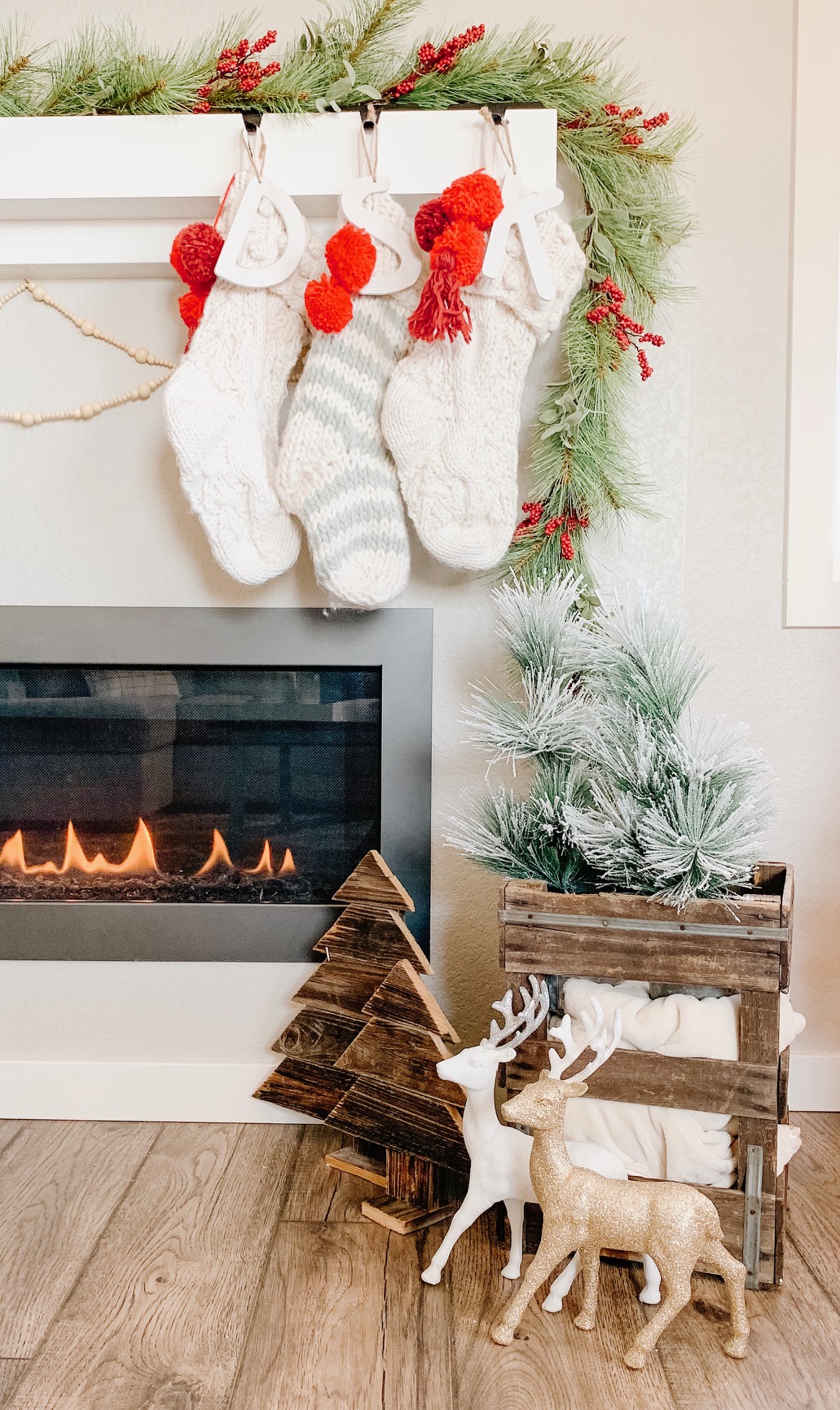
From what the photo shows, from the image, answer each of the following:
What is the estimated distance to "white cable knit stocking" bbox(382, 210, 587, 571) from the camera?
1296mm

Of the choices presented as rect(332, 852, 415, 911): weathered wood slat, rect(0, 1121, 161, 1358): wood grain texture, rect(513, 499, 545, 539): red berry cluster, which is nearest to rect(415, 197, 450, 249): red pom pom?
rect(513, 499, 545, 539): red berry cluster

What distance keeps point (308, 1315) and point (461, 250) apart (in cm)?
122

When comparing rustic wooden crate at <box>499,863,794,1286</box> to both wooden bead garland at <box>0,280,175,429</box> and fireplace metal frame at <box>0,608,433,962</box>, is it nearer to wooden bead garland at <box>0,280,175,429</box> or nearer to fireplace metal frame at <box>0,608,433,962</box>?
fireplace metal frame at <box>0,608,433,962</box>

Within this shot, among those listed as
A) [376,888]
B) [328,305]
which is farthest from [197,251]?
[376,888]

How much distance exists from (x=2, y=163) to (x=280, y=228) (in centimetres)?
39

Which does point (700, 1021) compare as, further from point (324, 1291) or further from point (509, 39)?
point (509, 39)

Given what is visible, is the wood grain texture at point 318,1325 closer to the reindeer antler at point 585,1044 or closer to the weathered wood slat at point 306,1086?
the weathered wood slat at point 306,1086

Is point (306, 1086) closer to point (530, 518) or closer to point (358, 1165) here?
point (358, 1165)

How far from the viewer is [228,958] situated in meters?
1.50

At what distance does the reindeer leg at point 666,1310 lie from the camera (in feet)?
3.06

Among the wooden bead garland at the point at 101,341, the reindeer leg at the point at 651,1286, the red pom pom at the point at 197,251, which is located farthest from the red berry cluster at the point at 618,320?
the reindeer leg at the point at 651,1286

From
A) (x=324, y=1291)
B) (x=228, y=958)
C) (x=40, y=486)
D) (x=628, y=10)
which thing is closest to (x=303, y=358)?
(x=40, y=486)

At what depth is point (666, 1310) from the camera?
937 mm

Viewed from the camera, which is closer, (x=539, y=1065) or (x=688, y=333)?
(x=539, y=1065)
